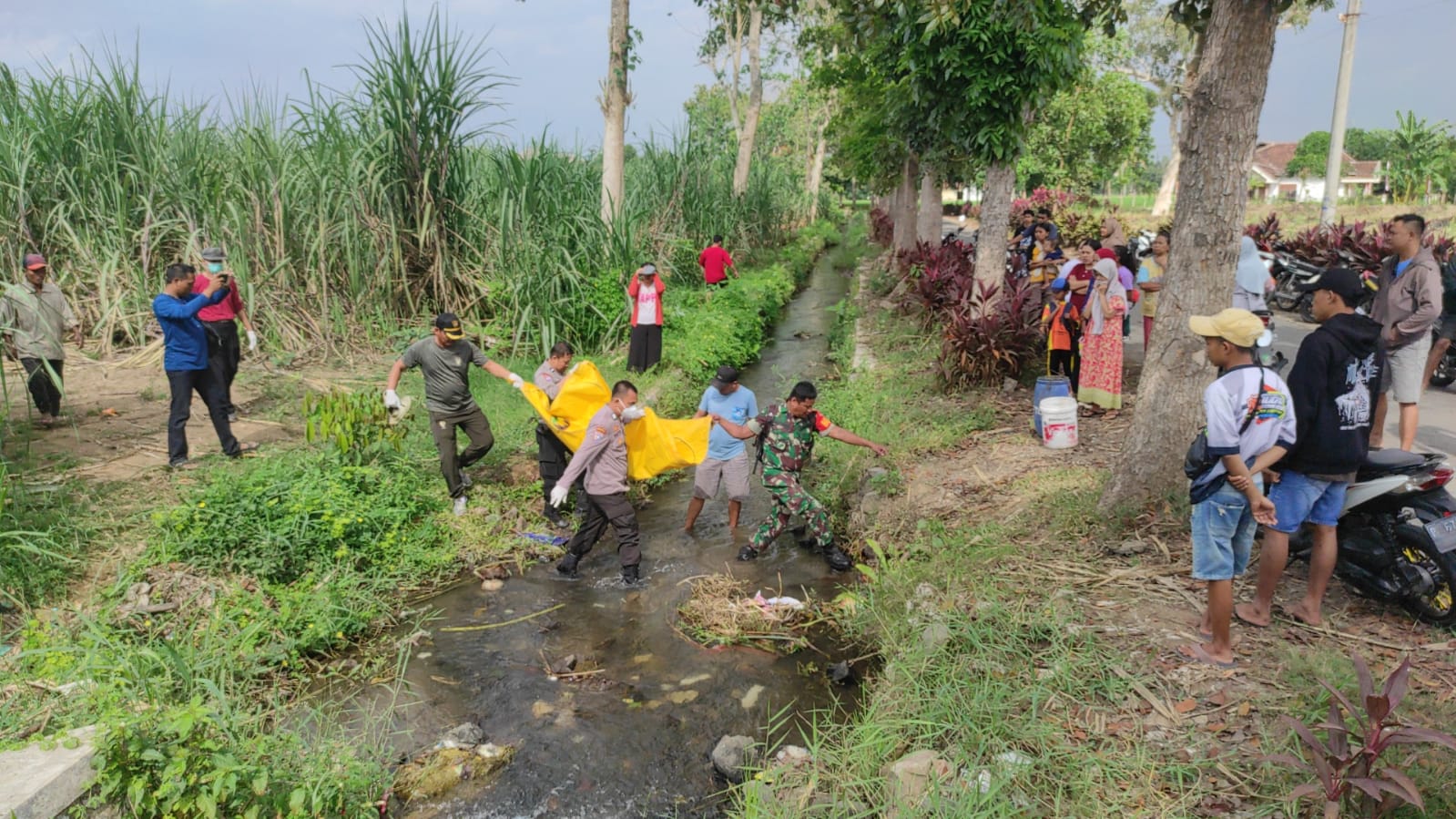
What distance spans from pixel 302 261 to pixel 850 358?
267 inches

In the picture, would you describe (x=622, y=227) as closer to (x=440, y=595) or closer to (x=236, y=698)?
(x=440, y=595)

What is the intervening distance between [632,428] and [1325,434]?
434cm

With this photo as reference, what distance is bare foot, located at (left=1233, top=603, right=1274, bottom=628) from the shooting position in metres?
3.84

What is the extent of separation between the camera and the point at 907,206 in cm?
1700

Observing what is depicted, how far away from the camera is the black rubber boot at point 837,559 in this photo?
6.01 metres

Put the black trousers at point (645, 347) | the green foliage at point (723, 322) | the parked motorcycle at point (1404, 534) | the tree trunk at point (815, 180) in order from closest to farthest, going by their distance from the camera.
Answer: the parked motorcycle at point (1404, 534), the black trousers at point (645, 347), the green foliage at point (723, 322), the tree trunk at point (815, 180)

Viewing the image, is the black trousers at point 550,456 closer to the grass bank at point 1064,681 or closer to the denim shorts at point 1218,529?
the grass bank at point 1064,681

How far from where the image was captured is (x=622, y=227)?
11719mm

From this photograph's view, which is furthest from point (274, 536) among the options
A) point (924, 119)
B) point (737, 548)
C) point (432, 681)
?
point (924, 119)

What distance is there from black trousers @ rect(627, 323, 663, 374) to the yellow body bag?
138 inches

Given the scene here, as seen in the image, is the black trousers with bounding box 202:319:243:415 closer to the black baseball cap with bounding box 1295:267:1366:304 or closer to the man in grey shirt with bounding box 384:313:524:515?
the man in grey shirt with bounding box 384:313:524:515

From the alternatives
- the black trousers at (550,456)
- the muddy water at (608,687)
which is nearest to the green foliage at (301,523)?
the muddy water at (608,687)

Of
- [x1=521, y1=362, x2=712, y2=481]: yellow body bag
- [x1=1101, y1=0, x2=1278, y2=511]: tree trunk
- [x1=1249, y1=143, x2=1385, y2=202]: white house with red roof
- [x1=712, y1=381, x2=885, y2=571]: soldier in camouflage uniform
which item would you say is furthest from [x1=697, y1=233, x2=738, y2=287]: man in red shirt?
[x1=1249, y1=143, x2=1385, y2=202]: white house with red roof

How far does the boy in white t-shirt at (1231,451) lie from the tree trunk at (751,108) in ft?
62.7
